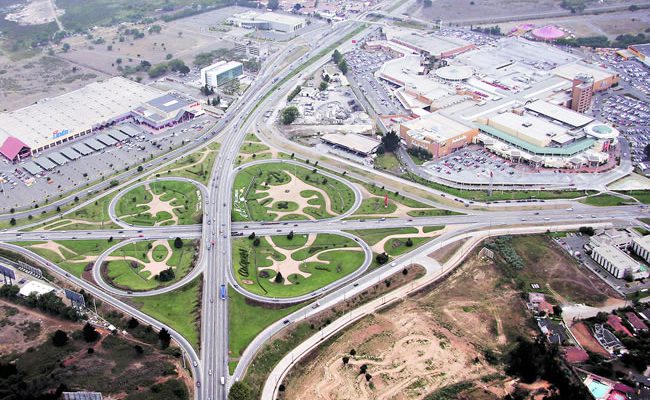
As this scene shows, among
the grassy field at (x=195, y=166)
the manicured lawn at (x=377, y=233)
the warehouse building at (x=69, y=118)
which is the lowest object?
A: the manicured lawn at (x=377, y=233)

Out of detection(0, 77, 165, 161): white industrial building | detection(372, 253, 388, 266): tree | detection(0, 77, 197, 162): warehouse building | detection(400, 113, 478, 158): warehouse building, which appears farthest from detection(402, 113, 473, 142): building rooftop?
detection(0, 77, 165, 161): white industrial building

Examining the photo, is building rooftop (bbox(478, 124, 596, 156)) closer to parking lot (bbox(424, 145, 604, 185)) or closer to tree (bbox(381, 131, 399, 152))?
parking lot (bbox(424, 145, 604, 185))

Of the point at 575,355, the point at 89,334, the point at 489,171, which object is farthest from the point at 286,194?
the point at 575,355

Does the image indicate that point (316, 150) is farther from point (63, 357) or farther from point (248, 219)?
point (63, 357)

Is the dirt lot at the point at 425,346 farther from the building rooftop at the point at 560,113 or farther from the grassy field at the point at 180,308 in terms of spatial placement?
the building rooftop at the point at 560,113

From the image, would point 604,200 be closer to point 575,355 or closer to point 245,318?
point 575,355

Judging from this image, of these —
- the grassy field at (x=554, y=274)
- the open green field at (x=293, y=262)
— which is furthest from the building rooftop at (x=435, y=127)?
the open green field at (x=293, y=262)
